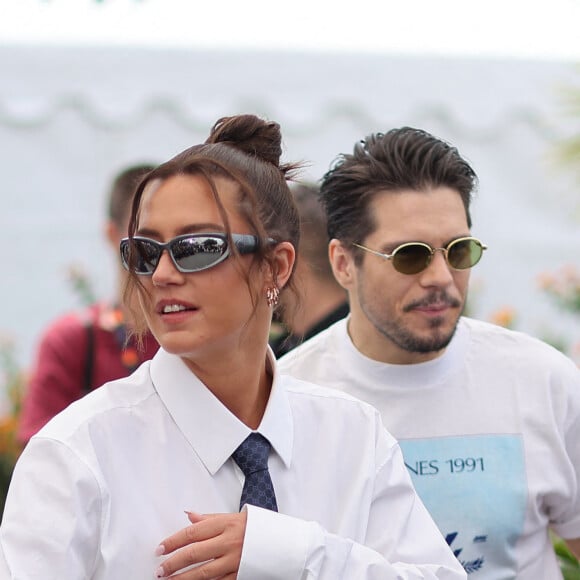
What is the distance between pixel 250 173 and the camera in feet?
7.35

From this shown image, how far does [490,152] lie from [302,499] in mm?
4957

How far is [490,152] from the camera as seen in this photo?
6832 mm

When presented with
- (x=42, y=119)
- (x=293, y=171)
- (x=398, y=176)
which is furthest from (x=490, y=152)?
(x=293, y=171)

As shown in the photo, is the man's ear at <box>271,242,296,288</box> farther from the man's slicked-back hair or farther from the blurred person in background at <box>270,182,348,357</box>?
the blurred person in background at <box>270,182,348,357</box>

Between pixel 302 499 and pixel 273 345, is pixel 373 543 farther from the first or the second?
pixel 273 345

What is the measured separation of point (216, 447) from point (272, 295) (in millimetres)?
336

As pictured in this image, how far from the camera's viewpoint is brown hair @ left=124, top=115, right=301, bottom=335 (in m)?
2.16

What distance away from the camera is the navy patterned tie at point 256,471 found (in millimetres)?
2082

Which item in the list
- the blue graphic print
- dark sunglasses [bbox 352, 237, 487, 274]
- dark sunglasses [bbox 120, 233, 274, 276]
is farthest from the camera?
dark sunglasses [bbox 352, 237, 487, 274]

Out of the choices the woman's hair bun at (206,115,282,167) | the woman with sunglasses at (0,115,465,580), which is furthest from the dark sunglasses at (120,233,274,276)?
the woman's hair bun at (206,115,282,167)

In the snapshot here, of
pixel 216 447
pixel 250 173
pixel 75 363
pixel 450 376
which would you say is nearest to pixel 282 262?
pixel 250 173

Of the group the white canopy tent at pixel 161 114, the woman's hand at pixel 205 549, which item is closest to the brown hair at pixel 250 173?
the woman's hand at pixel 205 549

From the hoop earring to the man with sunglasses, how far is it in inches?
26.3

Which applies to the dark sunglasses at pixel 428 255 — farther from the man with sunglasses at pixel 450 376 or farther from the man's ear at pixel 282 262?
the man's ear at pixel 282 262
